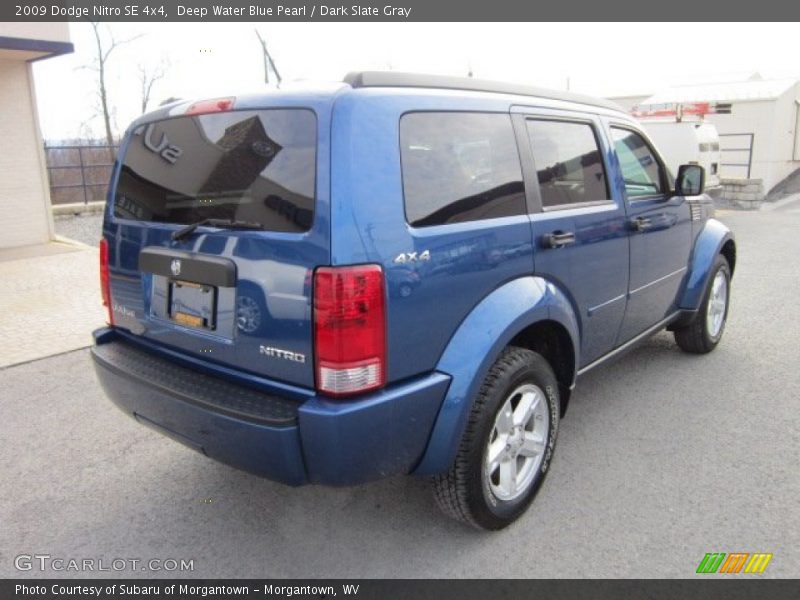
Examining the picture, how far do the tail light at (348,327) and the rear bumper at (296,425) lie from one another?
9 centimetres

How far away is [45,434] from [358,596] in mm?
2505

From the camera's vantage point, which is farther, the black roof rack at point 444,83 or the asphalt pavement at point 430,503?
the asphalt pavement at point 430,503

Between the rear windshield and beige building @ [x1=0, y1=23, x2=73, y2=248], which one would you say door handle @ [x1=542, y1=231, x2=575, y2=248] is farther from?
beige building @ [x1=0, y1=23, x2=73, y2=248]

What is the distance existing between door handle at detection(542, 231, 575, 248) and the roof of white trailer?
746 inches

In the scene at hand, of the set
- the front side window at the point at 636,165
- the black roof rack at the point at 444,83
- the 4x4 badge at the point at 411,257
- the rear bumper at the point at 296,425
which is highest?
the black roof rack at the point at 444,83

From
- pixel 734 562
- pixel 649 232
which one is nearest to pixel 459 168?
pixel 649 232

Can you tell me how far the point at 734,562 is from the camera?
2.62m

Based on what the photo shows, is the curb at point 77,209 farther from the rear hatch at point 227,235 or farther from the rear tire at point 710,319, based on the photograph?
the rear tire at point 710,319

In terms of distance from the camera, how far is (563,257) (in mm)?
3096

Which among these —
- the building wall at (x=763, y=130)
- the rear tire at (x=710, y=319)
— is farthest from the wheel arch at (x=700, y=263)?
the building wall at (x=763, y=130)

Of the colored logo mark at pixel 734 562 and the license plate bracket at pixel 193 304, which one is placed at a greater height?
the license plate bracket at pixel 193 304

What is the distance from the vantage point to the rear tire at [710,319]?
4.80m

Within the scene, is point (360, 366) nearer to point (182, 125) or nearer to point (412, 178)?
point (412, 178)

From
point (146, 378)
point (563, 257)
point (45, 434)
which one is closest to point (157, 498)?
point (146, 378)
